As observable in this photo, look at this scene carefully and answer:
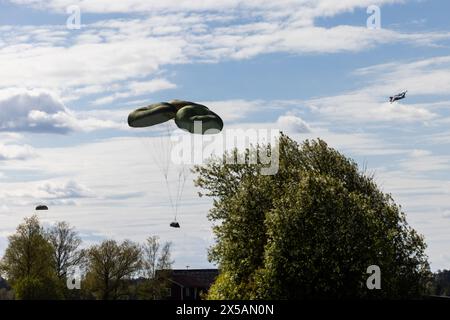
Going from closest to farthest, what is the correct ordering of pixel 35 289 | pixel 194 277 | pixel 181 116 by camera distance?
1. pixel 181 116
2. pixel 35 289
3. pixel 194 277

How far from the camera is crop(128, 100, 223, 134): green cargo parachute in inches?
2143

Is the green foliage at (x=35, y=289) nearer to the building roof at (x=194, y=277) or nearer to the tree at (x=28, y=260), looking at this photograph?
the tree at (x=28, y=260)

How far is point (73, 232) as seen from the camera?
132875 millimetres

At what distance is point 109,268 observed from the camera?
132750 mm

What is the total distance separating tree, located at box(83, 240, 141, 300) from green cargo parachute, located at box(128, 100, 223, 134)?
254 feet

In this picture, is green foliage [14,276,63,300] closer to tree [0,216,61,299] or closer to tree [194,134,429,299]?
tree [0,216,61,299]

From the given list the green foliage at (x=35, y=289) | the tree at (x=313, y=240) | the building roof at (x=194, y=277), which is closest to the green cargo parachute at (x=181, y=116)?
the tree at (x=313, y=240)

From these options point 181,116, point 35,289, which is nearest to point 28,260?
point 35,289

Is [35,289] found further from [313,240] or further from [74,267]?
[313,240]

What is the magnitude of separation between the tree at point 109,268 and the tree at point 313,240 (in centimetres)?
7029

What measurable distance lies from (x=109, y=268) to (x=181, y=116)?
81760 mm

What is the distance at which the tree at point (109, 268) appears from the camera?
13188cm
